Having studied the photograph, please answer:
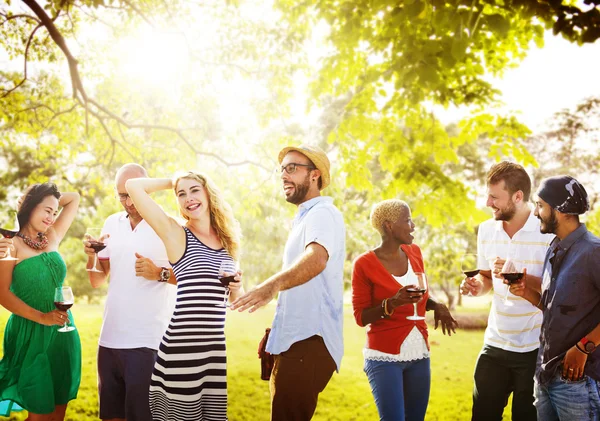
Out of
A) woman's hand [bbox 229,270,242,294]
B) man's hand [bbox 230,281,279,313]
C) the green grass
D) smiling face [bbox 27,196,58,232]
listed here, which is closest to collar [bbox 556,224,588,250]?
man's hand [bbox 230,281,279,313]

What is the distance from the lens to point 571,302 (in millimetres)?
3029

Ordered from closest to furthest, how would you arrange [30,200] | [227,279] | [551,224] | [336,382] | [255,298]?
[255,298] → [227,279] → [551,224] → [30,200] → [336,382]

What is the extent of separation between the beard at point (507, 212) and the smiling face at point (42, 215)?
3.22 m

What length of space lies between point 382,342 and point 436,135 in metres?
4.70

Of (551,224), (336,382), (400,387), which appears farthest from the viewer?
(336,382)

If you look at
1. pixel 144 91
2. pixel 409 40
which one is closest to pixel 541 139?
pixel 144 91

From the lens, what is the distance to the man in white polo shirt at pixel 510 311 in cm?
365

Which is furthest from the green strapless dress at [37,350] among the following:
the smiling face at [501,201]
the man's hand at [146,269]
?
the smiling face at [501,201]

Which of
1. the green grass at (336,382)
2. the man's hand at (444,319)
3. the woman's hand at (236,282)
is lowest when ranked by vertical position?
the green grass at (336,382)

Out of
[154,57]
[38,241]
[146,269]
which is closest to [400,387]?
[146,269]

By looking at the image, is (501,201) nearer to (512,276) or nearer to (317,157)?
(512,276)

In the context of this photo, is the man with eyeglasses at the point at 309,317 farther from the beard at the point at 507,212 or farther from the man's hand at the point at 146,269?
the beard at the point at 507,212

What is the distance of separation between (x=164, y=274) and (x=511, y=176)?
2.48 metres

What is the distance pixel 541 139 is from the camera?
21.6m
